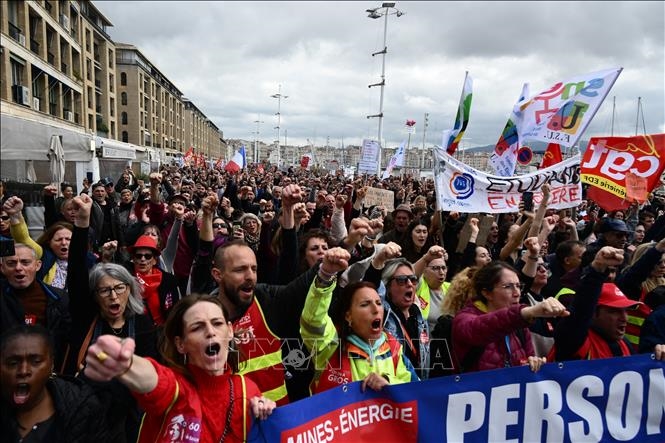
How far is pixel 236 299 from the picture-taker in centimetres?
281

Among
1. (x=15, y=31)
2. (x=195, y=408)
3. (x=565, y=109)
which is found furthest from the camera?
(x=565, y=109)

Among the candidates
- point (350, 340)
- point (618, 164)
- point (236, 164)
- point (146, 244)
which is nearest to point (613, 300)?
point (350, 340)

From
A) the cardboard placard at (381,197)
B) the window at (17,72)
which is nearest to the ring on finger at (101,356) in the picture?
the cardboard placard at (381,197)

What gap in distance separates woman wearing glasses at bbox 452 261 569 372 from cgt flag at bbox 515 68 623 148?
600 centimetres

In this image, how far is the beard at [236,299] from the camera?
9.15ft

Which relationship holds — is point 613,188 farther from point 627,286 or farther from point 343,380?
point 343,380

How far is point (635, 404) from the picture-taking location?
2924mm

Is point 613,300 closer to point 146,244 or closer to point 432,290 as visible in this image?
point 432,290

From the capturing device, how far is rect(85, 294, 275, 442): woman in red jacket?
187cm

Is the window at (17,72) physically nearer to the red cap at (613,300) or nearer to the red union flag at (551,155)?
the red union flag at (551,155)

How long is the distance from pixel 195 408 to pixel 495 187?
5.21 metres

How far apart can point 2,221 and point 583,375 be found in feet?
17.1

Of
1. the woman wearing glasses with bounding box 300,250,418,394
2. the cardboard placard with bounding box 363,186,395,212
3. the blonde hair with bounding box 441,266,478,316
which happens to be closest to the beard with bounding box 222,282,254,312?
the woman wearing glasses with bounding box 300,250,418,394

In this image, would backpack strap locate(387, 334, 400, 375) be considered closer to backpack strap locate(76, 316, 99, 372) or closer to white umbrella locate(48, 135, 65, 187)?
backpack strap locate(76, 316, 99, 372)
